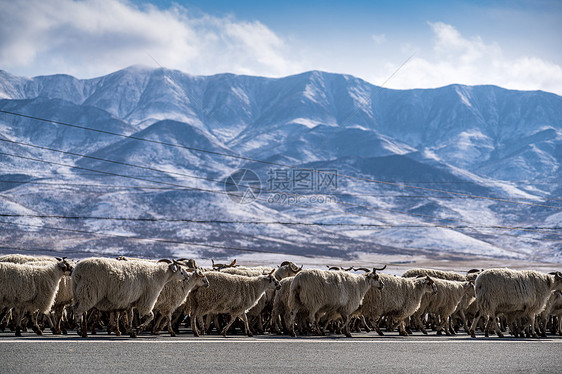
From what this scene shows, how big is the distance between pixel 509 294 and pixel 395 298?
347cm

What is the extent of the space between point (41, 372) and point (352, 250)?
16044cm

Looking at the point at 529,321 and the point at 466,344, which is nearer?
the point at 466,344

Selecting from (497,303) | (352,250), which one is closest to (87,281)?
(497,303)

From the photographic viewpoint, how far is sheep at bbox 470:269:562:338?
2232cm

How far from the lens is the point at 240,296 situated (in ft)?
70.5

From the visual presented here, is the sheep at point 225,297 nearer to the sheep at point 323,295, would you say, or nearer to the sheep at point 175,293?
the sheep at point 175,293

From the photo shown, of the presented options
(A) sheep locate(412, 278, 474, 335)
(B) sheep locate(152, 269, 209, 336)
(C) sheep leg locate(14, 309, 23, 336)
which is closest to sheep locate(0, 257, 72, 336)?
(C) sheep leg locate(14, 309, 23, 336)

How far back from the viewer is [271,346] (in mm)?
17047

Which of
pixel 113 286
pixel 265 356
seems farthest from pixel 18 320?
pixel 265 356

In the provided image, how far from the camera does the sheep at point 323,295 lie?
21.1 metres

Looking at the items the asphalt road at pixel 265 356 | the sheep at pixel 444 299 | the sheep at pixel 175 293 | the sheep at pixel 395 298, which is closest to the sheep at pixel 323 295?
the sheep at pixel 395 298

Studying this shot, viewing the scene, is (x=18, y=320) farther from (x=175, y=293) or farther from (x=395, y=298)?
(x=395, y=298)

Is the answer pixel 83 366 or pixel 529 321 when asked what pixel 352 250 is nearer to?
pixel 529 321

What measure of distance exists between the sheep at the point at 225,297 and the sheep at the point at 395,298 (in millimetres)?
3705
